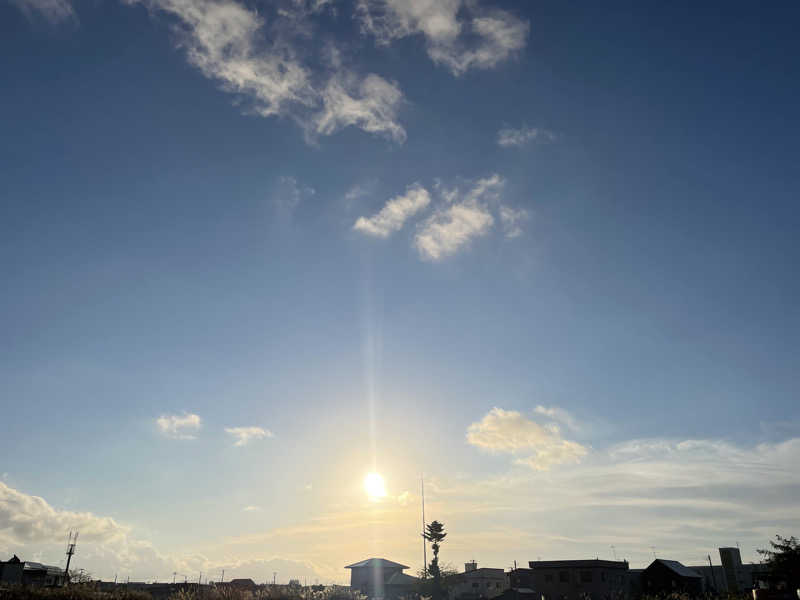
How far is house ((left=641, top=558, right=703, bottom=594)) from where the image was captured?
243ft

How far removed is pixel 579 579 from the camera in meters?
75.5

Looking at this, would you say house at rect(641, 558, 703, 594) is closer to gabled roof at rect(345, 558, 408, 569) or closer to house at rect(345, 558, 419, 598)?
house at rect(345, 558, 419, 598)

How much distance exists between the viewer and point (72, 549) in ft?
306

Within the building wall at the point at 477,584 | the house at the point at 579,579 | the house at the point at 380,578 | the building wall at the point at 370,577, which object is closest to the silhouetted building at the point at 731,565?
the house at the point at 579,579

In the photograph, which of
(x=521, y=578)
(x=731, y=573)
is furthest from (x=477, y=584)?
Answer: (x=731, y=573)

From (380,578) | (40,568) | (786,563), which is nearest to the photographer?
(786,563)

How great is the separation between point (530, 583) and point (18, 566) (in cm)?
7320

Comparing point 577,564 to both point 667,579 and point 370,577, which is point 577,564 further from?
point 370,577

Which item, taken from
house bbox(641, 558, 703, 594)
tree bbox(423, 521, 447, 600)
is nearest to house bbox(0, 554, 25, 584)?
tree bbox(423, 521, 447, 600)

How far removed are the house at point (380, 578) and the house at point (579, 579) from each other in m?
31.8

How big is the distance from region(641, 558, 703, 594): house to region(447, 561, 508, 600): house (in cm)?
2928

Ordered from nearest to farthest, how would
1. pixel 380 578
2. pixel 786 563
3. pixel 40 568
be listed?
pixel 786 563, pixel 40 568, pixel 380 578

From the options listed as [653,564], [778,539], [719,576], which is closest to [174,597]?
[778,539]

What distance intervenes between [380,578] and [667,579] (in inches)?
2181
